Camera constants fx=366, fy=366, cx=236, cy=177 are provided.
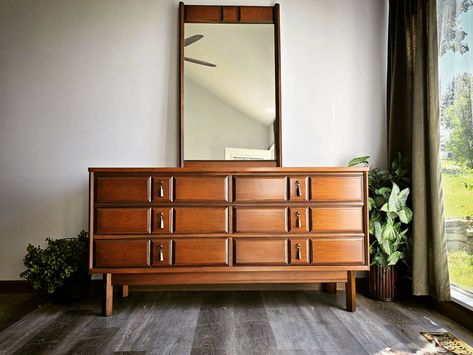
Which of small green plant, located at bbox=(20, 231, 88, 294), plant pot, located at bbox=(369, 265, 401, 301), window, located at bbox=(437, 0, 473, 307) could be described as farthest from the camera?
plant pot, located at bbox=(369, 265, 401, 301)

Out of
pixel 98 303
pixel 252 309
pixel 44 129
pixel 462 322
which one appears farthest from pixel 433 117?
pixel 44 129

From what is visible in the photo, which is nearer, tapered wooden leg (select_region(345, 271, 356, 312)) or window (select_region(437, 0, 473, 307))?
window (select_region(437, 0, 473, 307))

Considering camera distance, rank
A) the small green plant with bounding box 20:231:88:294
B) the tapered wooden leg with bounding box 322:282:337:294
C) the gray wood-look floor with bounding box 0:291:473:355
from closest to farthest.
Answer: the gray wood-look floor with bounding box 0:291:473:355 → the small green plant with bounding box 20:231:88:294 → the tapered wooden leg with bounding box 322:282:337:294

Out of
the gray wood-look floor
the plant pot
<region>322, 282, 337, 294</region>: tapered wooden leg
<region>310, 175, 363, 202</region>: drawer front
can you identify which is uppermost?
<region>310, 175, 363, 202</region>: drawer front

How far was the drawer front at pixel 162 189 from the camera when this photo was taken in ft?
7.23

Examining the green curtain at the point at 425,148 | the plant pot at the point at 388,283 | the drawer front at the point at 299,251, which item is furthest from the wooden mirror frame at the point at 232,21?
the plant pot at the point at 388,283

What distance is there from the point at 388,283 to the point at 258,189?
114 cm

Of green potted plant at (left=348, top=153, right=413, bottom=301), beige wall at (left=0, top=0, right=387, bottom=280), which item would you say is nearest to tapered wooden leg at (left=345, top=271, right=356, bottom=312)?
green potted plant at (left=348, top=153, right=413, bottom=301)

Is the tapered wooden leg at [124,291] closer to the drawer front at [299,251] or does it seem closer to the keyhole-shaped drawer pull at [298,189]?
the drawer front at [299,251]

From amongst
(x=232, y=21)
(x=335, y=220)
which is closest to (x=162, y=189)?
(x=335, y=220)

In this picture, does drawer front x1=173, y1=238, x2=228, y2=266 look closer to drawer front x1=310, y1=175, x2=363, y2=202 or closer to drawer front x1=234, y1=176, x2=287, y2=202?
drawer front x1=234, y1=176, x2=287, y2=202

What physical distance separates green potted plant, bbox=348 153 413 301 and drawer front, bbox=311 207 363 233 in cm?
25

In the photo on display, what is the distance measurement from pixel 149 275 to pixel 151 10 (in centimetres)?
Result: 197

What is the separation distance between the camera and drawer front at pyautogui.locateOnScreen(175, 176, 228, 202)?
87.2 inches
